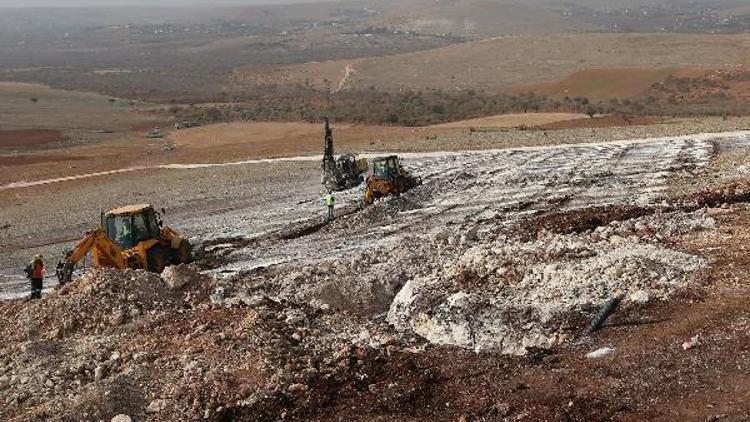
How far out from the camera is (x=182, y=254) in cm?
2072

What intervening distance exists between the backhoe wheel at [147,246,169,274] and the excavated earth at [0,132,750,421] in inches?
70.6

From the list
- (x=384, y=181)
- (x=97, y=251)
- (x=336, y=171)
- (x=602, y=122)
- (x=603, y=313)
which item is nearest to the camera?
(x=603, y=313)

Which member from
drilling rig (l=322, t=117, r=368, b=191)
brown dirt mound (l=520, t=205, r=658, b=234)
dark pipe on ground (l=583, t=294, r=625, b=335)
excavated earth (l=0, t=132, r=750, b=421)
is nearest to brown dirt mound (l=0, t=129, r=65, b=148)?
drilling rig (l=322, t=117, r=368, b=191)

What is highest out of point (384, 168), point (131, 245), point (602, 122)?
point (384, 168)

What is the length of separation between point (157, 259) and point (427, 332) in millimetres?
9078

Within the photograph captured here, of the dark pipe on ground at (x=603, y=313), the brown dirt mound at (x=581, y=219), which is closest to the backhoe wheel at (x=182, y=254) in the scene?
the brown dirt mound at (x=581, y=219)

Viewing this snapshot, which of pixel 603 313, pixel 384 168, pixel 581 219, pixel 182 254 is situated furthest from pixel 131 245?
pixel 603 313

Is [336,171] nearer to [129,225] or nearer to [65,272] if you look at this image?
[129,225]

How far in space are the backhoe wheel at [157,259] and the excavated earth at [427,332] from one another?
1792 mm

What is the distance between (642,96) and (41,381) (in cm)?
6722

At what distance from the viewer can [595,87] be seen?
76875 mm

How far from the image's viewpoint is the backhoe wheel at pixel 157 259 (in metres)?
19.5

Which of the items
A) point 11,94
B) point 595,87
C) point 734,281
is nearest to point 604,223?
point 734,281

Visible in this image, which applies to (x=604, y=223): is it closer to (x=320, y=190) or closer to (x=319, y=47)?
(x=320, y=190)
